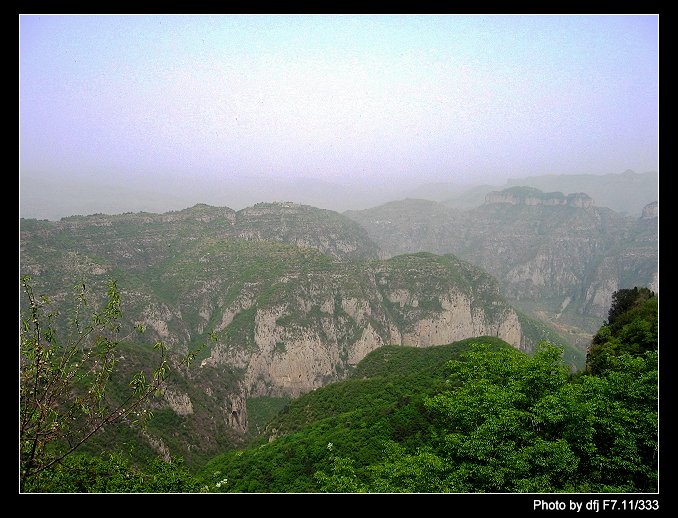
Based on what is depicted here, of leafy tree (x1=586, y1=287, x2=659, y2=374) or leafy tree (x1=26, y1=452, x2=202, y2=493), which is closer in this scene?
leafy tree (x1=26, y1=452, x2=202, y2=493)

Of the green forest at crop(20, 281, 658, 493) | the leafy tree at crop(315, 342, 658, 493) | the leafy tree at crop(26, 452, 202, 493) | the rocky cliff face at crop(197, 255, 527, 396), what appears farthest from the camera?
the rocky cliff face at crop(197, 255, 527, 396)

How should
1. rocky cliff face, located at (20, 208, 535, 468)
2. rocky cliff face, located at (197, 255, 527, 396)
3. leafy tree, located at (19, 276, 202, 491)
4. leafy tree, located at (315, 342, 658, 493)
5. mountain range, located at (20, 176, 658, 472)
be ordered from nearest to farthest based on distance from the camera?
1. leafy tree, located at (19, 276, 202, 491)
2. leafy tree, located at (315, 342, 658, 493)
3. mountain range, located at (20, 176, 658, 472)
4. rocky cliff face, located at (20, 208, 535, 468)
5. rocky cliff face, located at (197, 255, 527, 396)

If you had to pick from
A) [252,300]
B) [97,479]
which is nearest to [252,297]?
[252,300]

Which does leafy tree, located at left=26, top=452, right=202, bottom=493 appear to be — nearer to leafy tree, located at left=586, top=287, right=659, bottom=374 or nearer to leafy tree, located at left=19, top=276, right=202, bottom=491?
leafy tree, located at left=19, top=276, right=202, bottom=491

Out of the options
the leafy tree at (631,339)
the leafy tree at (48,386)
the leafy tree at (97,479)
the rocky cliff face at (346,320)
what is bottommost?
the rocky cliff face at (346,320)

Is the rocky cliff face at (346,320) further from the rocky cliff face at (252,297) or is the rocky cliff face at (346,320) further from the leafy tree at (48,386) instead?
the leafy tree at (48,386)

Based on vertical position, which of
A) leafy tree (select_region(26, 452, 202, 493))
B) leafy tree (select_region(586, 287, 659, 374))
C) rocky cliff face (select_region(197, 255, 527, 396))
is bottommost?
rocky cliff face (select_region(197, 255, 527, 396))

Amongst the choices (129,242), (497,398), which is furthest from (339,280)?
(497,398)

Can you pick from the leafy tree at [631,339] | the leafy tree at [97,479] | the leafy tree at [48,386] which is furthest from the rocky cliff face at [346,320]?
the leafy tree at [48,386]

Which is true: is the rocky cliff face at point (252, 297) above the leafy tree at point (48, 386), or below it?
below

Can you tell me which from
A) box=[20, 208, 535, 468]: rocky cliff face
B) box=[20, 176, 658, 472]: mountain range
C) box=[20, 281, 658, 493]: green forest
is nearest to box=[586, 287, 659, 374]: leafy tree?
box=[20, 281, 658, 493]: green forest
